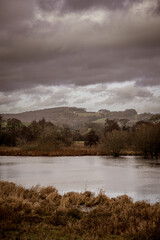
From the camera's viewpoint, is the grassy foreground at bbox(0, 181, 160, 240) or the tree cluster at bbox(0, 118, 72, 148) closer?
the grassy foreground at bbox(0, 181, 160, 240)

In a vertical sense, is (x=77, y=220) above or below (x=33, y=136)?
below

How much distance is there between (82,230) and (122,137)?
3950cm

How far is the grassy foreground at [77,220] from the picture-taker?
8.45 meters

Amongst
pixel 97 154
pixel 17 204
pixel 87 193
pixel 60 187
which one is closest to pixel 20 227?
pixel 17 204

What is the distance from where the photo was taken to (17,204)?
1218cm

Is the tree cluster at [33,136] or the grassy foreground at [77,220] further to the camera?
the tree cluster at [33,136]

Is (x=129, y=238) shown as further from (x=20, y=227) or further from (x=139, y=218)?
(x=20, y=227)

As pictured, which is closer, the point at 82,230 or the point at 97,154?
the point at 82,230

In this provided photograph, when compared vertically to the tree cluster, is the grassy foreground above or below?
below

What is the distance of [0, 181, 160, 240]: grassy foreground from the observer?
27.7 ft

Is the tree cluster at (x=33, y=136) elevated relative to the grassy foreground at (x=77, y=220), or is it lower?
elevated

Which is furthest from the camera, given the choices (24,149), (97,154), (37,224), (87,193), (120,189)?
(24,149)

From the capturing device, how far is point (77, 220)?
1037 cm

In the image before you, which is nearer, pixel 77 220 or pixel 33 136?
pixel 77 220
